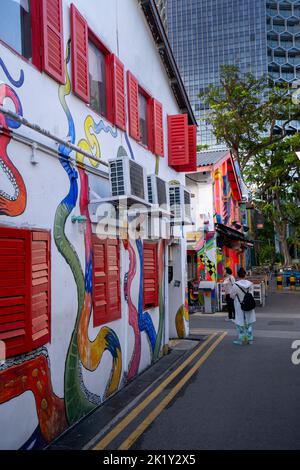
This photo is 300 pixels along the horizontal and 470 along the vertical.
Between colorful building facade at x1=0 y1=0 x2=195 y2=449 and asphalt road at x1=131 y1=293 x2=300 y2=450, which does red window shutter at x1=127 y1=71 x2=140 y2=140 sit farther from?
asphalt road at x1=131 y1=293 x2=300 y2=450

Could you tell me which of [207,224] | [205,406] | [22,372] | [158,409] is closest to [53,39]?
[22,372]

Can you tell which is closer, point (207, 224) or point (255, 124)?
point (207, 224)

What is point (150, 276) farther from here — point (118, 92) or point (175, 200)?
point (118, 92)

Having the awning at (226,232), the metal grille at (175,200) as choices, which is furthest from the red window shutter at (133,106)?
the awning at (226,232)

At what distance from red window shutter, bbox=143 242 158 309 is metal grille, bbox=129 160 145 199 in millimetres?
1901

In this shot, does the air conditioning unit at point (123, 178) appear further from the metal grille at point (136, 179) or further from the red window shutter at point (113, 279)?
the red window shutter at point (113, 279)

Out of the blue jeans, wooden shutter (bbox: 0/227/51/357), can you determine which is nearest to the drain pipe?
wooden shutter (bbox: 0/227/51/357)

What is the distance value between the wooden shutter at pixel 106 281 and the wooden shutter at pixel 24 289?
1332 mm

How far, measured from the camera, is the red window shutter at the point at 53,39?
510 centimetres

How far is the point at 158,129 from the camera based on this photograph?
949 cm

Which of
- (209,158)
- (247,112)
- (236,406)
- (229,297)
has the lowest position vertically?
(236,406)

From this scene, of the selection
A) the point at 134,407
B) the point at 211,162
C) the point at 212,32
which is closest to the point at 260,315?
the point at 211,162

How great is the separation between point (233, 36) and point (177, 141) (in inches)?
3691

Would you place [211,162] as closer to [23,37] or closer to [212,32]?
[23,37]
